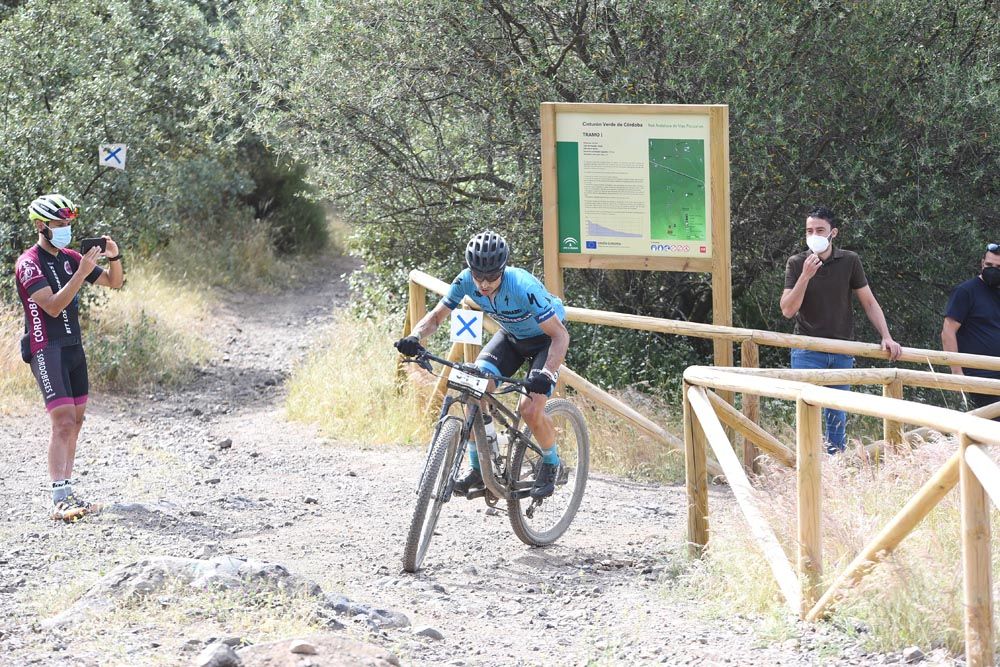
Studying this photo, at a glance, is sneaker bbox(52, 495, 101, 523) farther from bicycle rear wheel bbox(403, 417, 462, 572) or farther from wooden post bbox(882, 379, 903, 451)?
wooden post bbox(882, 379, 903, 451)

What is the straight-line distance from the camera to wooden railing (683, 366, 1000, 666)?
151 inches

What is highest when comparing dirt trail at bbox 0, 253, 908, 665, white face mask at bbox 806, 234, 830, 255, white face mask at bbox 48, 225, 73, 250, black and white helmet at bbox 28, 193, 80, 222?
black and white helmet at bbox 28, 193, 80, 222

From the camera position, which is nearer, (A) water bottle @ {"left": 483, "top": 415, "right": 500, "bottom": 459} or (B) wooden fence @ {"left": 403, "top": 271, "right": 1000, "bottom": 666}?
(B) wooden fence @ {"left": 403, "top": 271, "right": 1000, "bottom": 666}

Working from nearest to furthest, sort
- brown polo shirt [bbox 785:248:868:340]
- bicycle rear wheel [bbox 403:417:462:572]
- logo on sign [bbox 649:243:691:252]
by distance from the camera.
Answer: bicycle rear wheel [bbox 403:417:462:572] < brown polo shirt [bbox 785:248:868:340] < logo on sign [bbox 649:243:691:252]

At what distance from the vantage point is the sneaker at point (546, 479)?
6488 millimetres

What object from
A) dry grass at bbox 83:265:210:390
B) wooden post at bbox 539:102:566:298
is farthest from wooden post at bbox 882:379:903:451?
dry grass at bbox 83:265:210:390

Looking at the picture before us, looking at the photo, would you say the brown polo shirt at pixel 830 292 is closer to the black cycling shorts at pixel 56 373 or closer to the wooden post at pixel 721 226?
the wooden post at pixel 721 226

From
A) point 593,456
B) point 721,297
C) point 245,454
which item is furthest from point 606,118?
point 245,454

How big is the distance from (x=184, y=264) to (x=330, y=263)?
4157 millimetres

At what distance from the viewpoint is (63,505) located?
6789 mm

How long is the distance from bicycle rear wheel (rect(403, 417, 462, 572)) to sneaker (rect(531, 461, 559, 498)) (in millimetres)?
716

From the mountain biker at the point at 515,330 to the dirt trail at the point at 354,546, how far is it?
59 cm

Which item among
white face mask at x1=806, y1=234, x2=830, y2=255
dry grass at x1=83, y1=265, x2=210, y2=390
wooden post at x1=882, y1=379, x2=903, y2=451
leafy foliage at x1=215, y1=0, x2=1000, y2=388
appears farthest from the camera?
dry grass at x1=83, y1=265, x2=210, y2=390

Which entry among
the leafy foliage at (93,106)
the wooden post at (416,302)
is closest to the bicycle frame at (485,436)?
the wooden post at (416,302)
